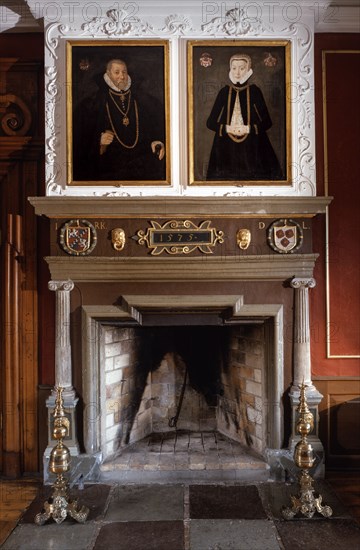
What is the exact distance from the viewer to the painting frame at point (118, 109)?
342cm

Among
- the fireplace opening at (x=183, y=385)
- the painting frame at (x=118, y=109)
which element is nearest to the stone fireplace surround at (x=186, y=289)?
the fireplace opening at (x=183, y=385)

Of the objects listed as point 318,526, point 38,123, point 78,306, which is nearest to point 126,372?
point 78,306

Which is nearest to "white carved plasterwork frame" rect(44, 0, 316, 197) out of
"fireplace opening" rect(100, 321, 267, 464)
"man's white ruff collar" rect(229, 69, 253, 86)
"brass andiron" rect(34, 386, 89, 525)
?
"man's white ruff collar" rect(229, 69, 253, 86)

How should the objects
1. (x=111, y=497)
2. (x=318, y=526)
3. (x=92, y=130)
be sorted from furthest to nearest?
(x=92, y=130) < (x=111, y=497) < (x=318, y=526)

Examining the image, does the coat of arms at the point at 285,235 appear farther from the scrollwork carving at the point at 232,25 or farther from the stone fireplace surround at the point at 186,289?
the scrollwork carving at the point at 232,25

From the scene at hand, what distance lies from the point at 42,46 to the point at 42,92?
0.36 metres

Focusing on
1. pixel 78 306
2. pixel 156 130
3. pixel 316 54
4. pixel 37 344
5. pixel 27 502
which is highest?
pixel 316 54

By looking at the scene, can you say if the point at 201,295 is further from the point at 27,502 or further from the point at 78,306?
the point at 27,502

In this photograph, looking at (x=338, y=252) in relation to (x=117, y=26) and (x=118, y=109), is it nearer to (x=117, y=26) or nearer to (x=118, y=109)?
(x=118, y=109)

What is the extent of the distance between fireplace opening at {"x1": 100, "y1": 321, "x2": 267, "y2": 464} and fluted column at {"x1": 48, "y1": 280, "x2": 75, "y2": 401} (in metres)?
0.26

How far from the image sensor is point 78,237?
3.41m

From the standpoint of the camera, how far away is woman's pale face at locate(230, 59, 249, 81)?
3.44m

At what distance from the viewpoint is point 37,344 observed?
12.3ft

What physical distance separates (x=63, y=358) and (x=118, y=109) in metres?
1.86
